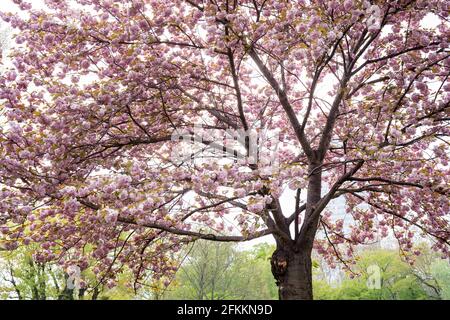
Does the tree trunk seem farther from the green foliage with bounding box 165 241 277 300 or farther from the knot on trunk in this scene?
the green foliage with bounding box 165 241 277 300

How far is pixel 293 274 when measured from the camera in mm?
6980

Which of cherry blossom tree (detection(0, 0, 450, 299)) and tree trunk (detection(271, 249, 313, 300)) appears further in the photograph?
tree trunk (detection(271, 249, 313, 300))

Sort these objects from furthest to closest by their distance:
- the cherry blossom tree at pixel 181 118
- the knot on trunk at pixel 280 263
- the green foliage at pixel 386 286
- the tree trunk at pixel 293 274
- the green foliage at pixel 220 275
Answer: the green foliage at pixel 220 275 → the green foliage at pixel 386 286 → the knot on trunk at pixel 280 263 → the tree trunk at pixel 293 274 → the cherry blossom tree at pixel 181 118

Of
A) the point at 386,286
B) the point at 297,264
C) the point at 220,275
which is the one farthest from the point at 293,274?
the point at 386,286

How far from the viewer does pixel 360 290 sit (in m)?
27.0

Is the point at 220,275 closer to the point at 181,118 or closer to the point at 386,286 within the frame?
the point at 386,286

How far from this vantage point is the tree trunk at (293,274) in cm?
690

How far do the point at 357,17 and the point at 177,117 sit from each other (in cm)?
365

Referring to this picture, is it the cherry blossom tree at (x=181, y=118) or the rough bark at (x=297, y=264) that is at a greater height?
the cherry blossom tree at (x=181, y=118)

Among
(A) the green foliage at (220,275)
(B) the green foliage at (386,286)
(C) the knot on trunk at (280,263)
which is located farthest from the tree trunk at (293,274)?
(B) the green foliage at (386,286)

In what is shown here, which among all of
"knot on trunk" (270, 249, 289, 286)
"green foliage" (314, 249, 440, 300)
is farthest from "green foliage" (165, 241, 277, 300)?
"knot on trunk" (270, 249, 289, 286)

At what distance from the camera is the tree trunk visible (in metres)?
6.90

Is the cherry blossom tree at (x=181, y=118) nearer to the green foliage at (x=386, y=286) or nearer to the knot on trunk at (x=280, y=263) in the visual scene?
the knot on trunk at (x=280, y=263)

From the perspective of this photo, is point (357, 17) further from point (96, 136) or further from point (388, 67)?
point (96, 136)
